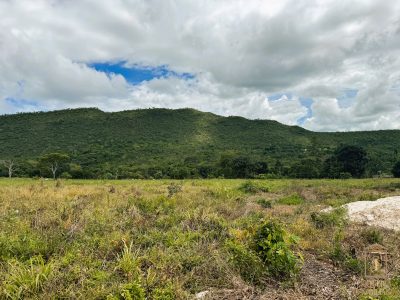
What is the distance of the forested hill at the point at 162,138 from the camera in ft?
282

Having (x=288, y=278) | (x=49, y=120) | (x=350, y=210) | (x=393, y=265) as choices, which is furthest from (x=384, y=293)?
(x=49, y=120)

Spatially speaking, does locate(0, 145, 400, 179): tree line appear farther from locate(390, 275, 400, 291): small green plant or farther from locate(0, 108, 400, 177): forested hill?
locate(390, 275, 400, 291): small green plant

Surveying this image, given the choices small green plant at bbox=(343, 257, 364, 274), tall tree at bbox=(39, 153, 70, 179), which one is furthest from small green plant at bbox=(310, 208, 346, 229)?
tall tree at bbox=(39, 153, 70, 179)

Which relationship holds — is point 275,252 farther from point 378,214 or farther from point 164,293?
point 378,214

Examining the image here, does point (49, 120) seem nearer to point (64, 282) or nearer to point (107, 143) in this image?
point (107, 143)

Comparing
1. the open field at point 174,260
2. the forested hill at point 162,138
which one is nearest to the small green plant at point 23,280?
the open field at point 174,260

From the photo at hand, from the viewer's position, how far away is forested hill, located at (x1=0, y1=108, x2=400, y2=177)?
8594cm

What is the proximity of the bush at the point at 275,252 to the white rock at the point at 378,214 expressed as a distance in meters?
6.38

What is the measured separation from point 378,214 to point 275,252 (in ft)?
26.0

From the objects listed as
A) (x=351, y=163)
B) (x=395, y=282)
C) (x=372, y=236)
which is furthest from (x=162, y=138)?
(x=395, y=282)

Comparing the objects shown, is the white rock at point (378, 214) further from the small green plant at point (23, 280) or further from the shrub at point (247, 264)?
the small green plant at point (23, 280)

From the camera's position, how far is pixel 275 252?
709 centimetres

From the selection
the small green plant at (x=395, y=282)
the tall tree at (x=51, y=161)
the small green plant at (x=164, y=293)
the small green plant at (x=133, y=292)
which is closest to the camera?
the small green plant at (x=133, y=292)

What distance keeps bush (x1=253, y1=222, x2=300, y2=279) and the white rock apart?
20.9ft
